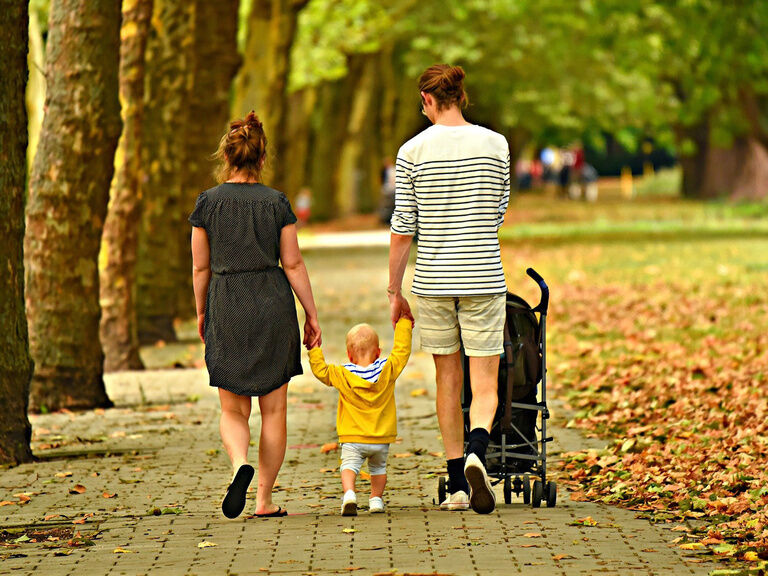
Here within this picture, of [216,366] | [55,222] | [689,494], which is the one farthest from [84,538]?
[55,222]

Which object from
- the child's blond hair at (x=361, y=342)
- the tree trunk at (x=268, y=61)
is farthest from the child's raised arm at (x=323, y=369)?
the tree trunk at (x=268, y=61)

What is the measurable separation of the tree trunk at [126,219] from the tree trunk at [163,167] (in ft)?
9.52

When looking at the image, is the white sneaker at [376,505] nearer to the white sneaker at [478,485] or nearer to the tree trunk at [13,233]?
the white sneaker at [478,485]

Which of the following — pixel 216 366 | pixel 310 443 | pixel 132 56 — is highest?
pixel 132 56

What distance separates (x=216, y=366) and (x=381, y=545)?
1366 mm

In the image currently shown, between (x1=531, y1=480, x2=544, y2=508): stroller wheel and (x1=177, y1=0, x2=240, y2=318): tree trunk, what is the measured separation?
1186cm

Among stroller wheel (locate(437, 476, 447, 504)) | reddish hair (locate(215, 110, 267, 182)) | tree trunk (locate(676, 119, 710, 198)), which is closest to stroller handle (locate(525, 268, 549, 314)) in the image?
stroller wheel (locate(437, 476, 447, 504))

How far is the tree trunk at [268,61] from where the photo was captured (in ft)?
87.5

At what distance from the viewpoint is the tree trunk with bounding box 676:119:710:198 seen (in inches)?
2212

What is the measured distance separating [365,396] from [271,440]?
0.54m

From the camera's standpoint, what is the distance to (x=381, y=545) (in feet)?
22.3

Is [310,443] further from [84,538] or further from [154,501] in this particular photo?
[84,538]

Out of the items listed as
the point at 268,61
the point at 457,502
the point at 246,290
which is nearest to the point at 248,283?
the point at 246,290

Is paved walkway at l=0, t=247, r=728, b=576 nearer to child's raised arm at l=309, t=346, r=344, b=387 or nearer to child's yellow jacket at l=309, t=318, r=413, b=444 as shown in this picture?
child's yellow jacket at l=309, t=318, r=413, b=444
